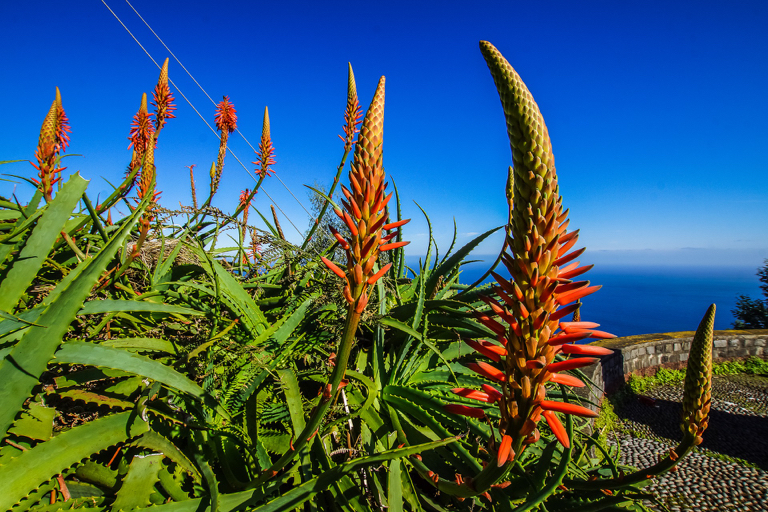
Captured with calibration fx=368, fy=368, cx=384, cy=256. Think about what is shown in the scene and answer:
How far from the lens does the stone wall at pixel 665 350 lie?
399 inches

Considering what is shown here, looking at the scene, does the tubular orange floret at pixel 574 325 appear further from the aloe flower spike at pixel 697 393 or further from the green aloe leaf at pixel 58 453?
the green aloe leaf at pixel 58 453

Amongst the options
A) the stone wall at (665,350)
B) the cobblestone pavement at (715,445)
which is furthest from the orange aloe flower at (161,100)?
the stone wall at (665,350)

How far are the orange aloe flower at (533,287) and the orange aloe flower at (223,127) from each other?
2.36 metres

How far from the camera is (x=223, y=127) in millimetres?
3225

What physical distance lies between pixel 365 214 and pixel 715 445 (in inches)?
411

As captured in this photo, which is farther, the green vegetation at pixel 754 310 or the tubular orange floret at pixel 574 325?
the green vegetation at pixel 754 310

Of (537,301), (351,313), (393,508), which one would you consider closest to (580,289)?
(537,301)

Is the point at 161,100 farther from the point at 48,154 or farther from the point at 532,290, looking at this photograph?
the point at 532,290

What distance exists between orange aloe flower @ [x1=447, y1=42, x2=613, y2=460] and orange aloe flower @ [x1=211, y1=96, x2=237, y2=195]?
2363 mm

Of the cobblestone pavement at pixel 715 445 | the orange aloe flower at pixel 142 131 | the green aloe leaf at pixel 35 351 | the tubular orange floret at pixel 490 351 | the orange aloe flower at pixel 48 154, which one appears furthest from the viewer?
the cobblestone pavement at pixel 715 445

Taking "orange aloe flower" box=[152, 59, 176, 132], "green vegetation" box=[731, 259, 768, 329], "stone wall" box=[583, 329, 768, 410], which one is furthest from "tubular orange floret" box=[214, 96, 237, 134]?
"green vegetation" box=[731, 259, 768, 329]

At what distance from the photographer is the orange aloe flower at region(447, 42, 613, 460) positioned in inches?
26.0

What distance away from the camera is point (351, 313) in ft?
2.29

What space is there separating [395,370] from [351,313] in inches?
38.7
